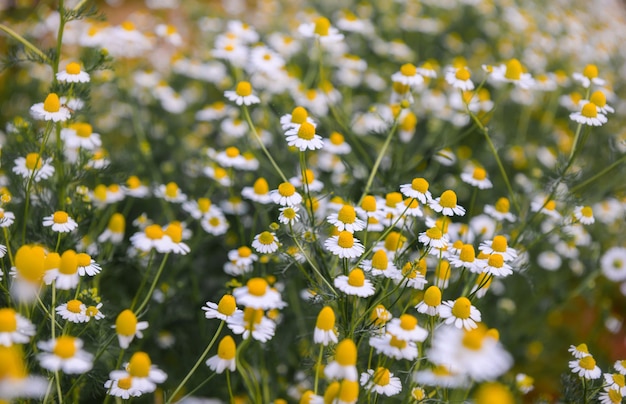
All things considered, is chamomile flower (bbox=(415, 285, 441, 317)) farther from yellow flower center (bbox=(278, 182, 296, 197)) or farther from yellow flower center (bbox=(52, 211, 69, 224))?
yellow flower center (bbox=(52, 211, 69, 224))

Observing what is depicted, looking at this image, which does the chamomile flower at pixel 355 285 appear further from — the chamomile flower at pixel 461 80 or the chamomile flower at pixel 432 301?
the chamomile flower at pixel 461 80

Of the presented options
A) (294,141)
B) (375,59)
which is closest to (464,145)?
(375,59)

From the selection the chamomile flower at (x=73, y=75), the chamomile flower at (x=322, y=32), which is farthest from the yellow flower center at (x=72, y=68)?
the chamomile flower at (x=322, y=32)

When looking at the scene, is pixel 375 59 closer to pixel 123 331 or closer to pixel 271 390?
pixel 271 390

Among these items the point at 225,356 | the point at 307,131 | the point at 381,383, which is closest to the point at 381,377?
the point at 381,383

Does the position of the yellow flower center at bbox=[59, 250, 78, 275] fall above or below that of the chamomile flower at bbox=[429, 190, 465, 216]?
above

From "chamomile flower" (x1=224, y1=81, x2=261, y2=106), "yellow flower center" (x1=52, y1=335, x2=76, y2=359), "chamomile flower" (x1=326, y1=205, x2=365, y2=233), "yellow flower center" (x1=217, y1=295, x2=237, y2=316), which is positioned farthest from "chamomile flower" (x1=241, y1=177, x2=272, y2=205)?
"yellow flower center" (x1=52, y1=335, x2=76, y2=359)
